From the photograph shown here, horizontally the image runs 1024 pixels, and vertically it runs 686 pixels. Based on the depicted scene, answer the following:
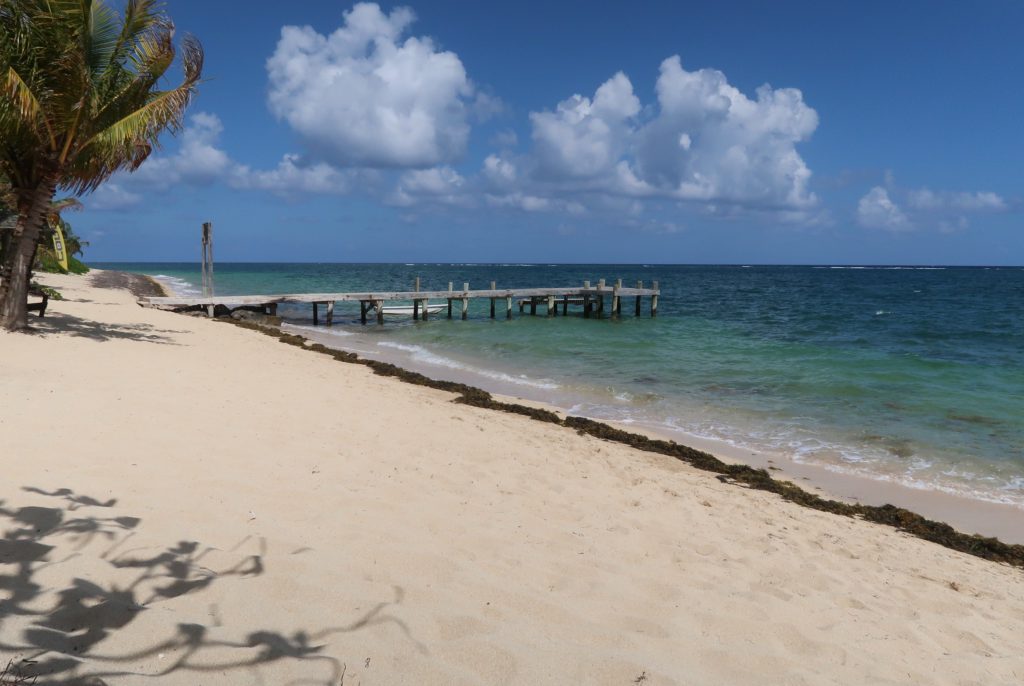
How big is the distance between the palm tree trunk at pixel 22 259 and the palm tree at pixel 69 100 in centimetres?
2

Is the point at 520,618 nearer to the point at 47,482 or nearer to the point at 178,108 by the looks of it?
the point at 47,482

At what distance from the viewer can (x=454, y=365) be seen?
57.0 ft

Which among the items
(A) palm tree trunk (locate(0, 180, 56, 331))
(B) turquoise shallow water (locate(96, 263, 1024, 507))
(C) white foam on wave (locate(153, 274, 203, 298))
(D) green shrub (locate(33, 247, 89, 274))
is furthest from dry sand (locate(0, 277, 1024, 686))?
(C) white foam on wave (locate(153, 274, 203, 298))

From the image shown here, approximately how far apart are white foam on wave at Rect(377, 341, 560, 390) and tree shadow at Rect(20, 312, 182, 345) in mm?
6627

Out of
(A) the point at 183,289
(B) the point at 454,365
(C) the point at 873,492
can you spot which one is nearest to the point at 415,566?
(C) the point at 873,492

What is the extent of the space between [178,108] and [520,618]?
1197 cm

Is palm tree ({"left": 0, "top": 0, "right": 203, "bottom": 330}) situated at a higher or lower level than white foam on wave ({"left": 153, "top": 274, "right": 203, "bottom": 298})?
higher

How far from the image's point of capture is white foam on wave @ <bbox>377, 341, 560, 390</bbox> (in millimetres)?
14773

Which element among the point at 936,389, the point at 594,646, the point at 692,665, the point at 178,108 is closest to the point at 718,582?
the point at 692,665

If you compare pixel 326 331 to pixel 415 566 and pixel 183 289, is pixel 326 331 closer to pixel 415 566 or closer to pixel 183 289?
pixel 415 566

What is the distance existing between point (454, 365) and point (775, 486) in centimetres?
1094

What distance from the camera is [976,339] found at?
25.4 meters

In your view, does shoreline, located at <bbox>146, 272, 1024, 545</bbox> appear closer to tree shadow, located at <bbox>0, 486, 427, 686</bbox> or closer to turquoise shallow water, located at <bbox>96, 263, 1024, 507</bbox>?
turquoise shallow water, located at <bbox>96, 263, 1024, 507</bbox>

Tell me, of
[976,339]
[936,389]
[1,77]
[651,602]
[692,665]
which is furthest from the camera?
[976,339]
